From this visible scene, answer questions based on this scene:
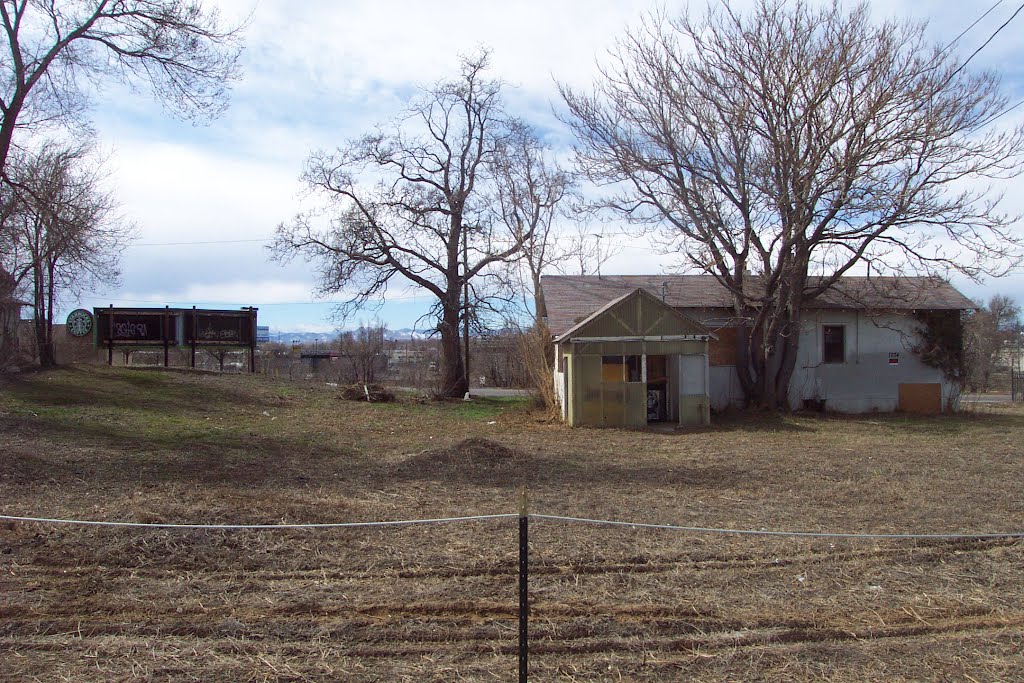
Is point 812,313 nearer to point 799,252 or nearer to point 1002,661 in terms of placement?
point 799,252

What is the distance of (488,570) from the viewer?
6.20 metres

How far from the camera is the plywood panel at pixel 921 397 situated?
75.3ft

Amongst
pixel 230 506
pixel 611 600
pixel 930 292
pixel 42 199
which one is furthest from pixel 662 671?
pixel 930 292

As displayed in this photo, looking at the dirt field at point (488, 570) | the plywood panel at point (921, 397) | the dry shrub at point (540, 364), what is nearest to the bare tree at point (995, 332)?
the plywood panel at point (921, 397)

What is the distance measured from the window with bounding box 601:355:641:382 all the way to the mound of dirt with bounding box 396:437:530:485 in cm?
680

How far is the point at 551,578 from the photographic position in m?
6.00

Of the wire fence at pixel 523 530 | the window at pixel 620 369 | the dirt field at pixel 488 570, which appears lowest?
the dirt field at pixel 488 570

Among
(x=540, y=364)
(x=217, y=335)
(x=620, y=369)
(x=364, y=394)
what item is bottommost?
(x=364, y=394)

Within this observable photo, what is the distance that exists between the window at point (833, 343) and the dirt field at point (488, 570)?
1011 centimetres

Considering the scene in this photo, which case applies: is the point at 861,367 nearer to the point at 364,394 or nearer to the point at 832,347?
the point at 832,347

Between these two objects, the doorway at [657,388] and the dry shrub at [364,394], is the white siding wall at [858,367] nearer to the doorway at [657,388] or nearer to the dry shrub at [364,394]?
the doorway at [657,388]

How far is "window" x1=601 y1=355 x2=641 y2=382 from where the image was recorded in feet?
64.4

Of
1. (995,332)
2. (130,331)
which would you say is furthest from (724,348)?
(995,332)

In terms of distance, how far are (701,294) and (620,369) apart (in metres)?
5.56
